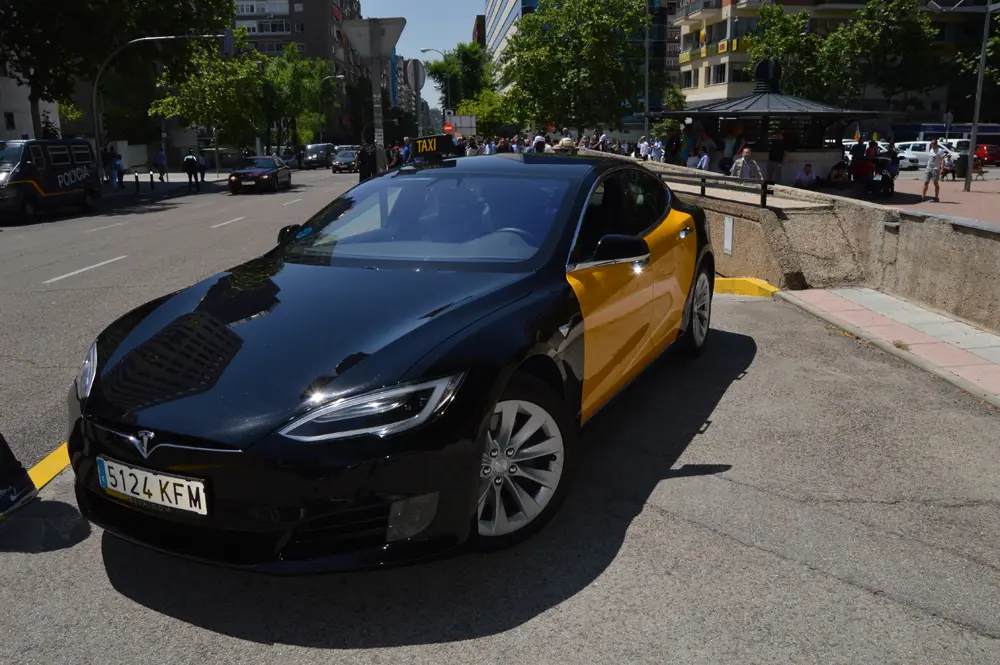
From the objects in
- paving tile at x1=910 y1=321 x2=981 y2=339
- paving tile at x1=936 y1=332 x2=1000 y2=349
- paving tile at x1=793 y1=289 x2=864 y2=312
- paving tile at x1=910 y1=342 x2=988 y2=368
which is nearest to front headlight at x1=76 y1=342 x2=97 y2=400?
paving tile at x1=910 y1=342 x2=988 y2=368

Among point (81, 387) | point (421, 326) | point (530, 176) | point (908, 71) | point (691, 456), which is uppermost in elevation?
point (908, 71)

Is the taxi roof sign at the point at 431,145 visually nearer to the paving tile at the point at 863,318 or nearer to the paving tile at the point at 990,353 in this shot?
the paving tile at the point at 863,318

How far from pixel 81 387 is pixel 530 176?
2.55m

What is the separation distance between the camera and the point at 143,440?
3002 millimetres

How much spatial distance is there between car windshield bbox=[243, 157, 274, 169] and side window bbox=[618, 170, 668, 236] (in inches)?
1220

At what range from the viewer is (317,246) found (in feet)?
15.4

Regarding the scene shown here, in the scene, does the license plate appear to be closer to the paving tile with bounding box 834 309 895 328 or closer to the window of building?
the paving tile with bounding box 834 309 895 328

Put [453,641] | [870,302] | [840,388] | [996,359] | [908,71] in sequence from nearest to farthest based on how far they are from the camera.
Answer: [453,641] → [840,388] → [996,359] → [870,302] → [908,71]

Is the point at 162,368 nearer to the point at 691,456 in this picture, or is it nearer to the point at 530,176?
the point at 530,176

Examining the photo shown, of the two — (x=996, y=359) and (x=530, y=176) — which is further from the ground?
(x=530, y=176)

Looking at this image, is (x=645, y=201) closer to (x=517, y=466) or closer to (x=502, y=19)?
(x=517, y=466)

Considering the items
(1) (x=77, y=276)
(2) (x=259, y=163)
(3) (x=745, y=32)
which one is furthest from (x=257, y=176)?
(3) (x=745, y=32)

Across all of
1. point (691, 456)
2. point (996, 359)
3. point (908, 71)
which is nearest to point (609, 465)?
point (691, 456)

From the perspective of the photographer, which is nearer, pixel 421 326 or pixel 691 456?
pixel 421 326
